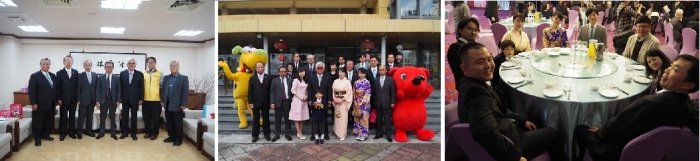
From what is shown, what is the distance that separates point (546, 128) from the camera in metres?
2.53

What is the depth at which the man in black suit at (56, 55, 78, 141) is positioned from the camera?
9.30ft

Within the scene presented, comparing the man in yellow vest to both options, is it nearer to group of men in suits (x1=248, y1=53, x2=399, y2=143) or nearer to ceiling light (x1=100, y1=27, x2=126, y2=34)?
ceiling light (x1=100, y1=27, x2=126, y2=34)

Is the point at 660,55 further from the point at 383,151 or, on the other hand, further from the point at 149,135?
the point at 149,135

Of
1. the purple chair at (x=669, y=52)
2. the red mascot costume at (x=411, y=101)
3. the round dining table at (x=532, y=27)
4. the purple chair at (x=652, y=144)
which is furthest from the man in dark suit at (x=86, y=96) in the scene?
the purple chair at (x=669, y=52)

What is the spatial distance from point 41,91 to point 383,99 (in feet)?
7.16

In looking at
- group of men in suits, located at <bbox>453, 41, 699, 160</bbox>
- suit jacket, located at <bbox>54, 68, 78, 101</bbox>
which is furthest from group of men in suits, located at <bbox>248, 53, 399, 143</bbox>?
suit jacket, located at <bbox>54, 68, 78, 101</bbox>

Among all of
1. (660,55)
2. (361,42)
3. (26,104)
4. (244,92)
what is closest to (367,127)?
(361,42)

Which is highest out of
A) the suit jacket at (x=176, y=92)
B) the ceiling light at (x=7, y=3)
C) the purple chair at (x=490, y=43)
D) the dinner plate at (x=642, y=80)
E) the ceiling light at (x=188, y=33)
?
the ceiling light at (x=7, y=3)

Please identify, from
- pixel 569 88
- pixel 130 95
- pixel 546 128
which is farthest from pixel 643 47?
pixel 130 95

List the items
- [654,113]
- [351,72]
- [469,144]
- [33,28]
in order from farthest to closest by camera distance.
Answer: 1. [351,72]
2. [33,28]
3. [469,144]
4. [654,113]

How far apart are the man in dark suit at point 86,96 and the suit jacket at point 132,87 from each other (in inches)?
6.7

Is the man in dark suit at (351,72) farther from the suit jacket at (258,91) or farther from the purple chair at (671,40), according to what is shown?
the purple chair at (671,40)

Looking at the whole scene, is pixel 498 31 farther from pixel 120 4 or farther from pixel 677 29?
pixel 120 4

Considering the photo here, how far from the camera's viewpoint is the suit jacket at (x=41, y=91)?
111 inches
